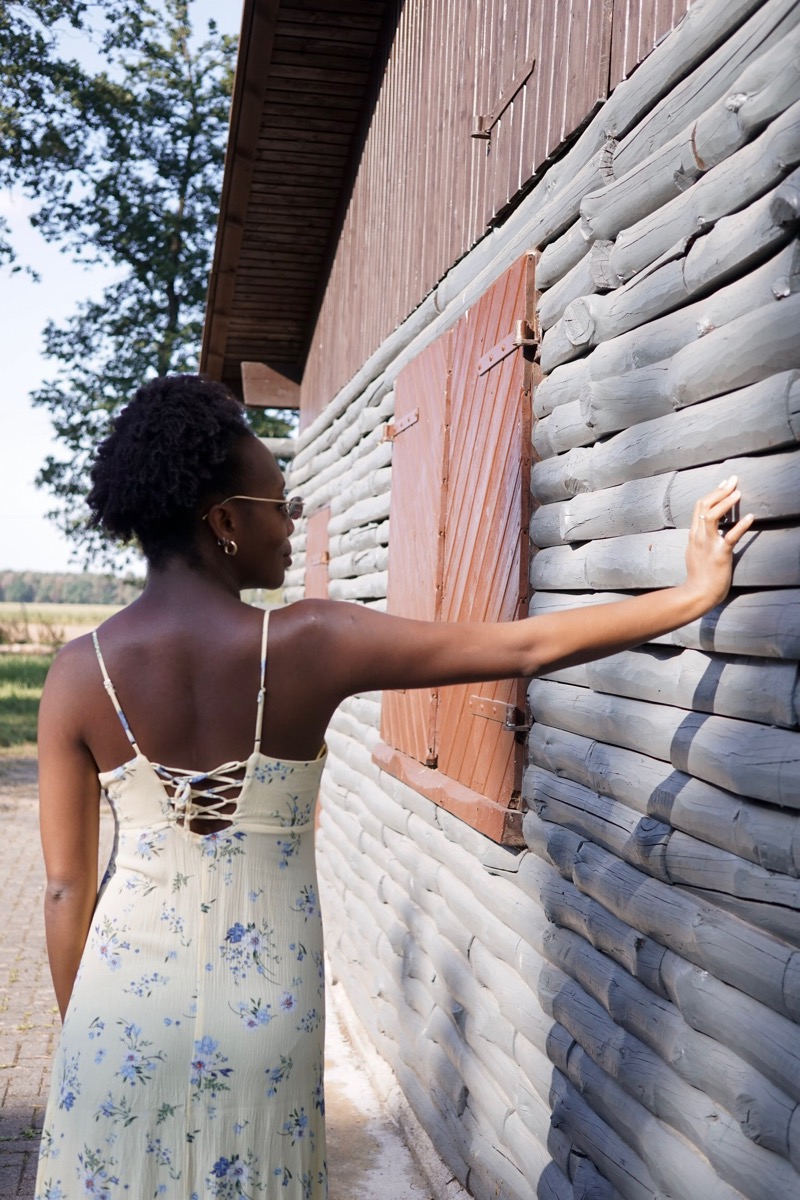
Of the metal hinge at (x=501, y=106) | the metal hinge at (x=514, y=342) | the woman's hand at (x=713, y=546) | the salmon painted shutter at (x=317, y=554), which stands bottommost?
the woman's hand at (x=713, y=546)

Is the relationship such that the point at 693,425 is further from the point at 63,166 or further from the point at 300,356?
the point at 63,166

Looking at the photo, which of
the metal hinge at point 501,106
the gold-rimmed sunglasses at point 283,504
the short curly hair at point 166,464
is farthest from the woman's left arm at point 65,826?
the metal hinge at point 501,106

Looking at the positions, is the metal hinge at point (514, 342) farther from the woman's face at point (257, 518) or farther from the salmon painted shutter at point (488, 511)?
the woman's face at point (257, 518)

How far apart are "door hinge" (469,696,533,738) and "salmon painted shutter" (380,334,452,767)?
2.51 ft

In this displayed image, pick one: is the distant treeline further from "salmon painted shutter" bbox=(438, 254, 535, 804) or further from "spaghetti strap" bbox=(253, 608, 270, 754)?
"spaghetti strap" bbox=(253, 608, 270, 754)

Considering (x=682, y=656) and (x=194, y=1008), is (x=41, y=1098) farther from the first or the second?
(x=682, y=656)

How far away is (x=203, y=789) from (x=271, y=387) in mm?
10409

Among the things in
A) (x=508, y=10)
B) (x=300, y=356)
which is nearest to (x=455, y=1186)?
(x=508, y=10)

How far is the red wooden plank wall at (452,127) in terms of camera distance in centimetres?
377

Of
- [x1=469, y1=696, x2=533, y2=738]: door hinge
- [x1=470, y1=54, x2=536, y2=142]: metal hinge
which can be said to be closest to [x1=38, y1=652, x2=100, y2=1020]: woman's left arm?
[x1=469, y1=696, x2=533, y2=738]: door hinge

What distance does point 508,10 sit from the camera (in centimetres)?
488

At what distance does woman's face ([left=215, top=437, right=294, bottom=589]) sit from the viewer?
2371 mm

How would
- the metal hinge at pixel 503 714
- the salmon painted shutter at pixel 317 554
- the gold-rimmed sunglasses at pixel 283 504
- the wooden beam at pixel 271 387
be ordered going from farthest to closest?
the wooden beam at pixel 271 387 → the salmon painted shutter at pixel 317 554 → the metal hinge at pixel 503 714 → the gold-rimmed sunglasses at pixel 283 504

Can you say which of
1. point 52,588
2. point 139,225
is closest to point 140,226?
point 139,225
